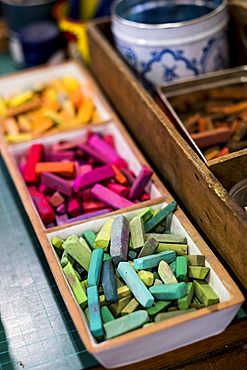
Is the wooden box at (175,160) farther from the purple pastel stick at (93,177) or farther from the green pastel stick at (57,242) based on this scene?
the green pastel stick at (57,242)

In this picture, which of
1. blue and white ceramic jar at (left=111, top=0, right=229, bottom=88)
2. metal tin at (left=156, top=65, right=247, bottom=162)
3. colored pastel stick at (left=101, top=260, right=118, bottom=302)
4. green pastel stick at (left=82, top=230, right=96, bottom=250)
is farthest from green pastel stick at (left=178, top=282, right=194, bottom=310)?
blue and white ceramic jar at (left=111, top=0, right=229, bottom=88)

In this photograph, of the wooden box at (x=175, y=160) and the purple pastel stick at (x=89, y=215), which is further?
the purple pastel stick at (x=89, y=215)

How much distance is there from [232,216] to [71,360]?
14.7 inches

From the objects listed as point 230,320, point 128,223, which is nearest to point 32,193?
point 128,223

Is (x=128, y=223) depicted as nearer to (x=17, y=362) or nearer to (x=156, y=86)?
(x=17, y=362)

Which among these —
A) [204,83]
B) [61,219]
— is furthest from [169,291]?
[204,83]

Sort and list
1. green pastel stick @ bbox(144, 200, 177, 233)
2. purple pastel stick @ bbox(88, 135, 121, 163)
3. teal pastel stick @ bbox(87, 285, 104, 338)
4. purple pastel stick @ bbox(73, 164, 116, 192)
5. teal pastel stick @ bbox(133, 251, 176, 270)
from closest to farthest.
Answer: teal pastel stick @ bbox(87, 285, 104, 338), teal pastel stick @ bbox(133, 251, 176, 270), green pastel stick @ bbox(144, 200, 177, 233), purple pastel stick @ bbox(73, 164, 116, 192), purple pastel stick @ bbox(88, 135, 121, 163)

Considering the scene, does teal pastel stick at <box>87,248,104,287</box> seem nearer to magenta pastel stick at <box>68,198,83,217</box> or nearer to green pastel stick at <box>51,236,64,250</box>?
green pastel stick at <box>51,236,64,250</box>

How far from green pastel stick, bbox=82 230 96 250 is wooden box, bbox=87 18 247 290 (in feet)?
0.70

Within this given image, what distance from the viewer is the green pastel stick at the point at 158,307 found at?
2.84 feet

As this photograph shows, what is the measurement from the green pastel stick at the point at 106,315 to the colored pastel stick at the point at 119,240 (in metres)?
0.10

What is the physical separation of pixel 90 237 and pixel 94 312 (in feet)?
0.65

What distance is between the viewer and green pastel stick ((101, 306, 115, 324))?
87cm

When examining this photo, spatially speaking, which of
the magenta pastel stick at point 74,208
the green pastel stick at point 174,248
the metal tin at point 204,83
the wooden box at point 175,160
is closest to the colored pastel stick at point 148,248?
the green pastel stick at point 174,248
